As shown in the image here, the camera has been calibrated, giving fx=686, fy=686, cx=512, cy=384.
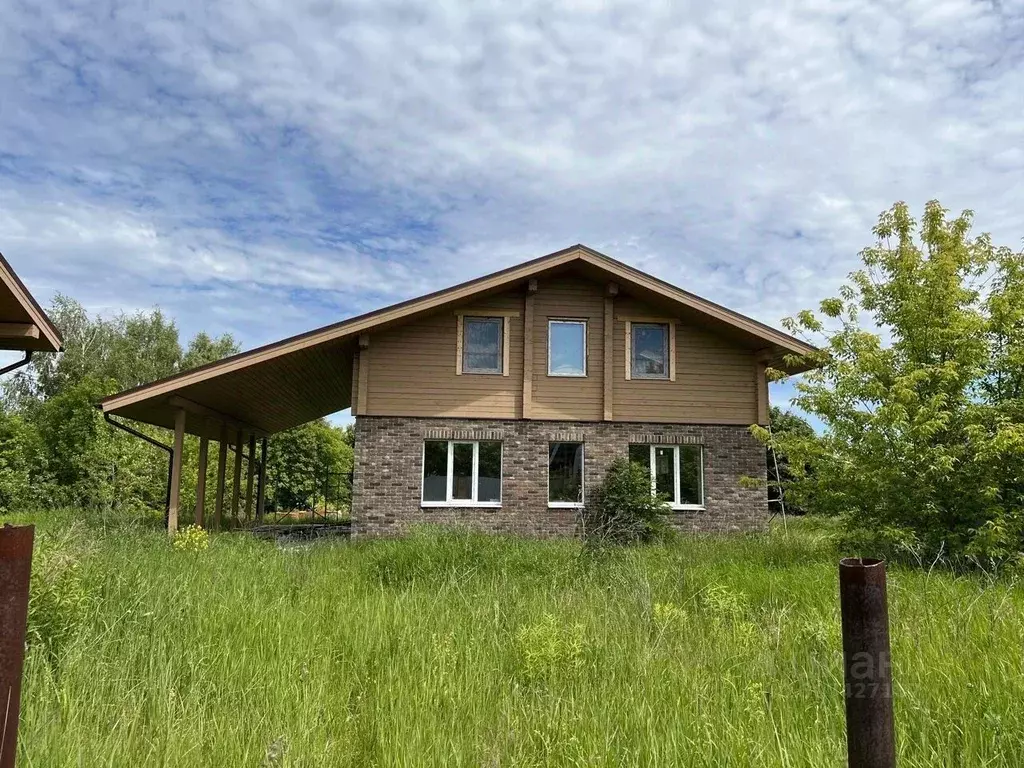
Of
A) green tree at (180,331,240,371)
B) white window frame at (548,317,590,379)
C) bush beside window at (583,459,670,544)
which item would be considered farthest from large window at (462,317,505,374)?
green tree at (180,331,240,371)

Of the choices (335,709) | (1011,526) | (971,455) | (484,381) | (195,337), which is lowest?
→ (335,709)

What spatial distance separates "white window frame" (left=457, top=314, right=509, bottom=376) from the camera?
51.1 feet

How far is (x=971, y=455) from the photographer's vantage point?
28.1 feet

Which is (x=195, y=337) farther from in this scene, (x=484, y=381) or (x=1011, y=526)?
(x=1011, y=526)

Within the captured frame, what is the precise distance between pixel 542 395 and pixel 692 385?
11.8 ft

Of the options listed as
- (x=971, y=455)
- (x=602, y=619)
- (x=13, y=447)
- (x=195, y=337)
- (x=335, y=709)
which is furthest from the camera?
(x=195, y=337)

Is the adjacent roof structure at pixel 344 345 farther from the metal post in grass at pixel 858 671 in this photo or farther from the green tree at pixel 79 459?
the metal post in grass at pixel 858 671

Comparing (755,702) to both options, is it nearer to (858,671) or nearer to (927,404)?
→ (858,671)

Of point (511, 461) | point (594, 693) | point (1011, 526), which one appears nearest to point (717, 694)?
point (594, 693)

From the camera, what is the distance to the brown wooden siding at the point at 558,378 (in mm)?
15289

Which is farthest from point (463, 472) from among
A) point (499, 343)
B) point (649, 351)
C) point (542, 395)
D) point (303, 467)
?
point (303, 467)

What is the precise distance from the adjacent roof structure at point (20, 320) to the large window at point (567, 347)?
9590 mm

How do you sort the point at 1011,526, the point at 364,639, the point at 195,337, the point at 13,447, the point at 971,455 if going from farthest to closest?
1. the point at 195,337
2. the point at 13,447
3. the point at 971,455
4. the point at 1011,526
5. the point at 364,639

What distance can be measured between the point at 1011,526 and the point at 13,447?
2370 centimetres
